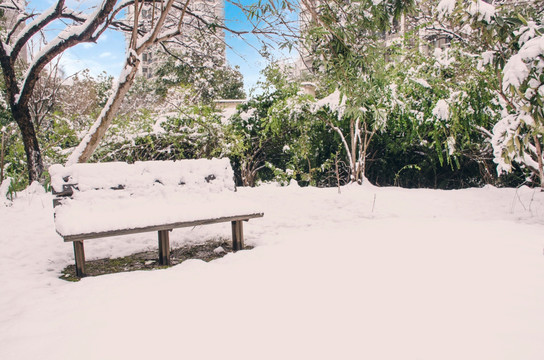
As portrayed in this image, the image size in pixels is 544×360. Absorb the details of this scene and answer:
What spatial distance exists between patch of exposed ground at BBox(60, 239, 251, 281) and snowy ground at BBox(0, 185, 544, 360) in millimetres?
169

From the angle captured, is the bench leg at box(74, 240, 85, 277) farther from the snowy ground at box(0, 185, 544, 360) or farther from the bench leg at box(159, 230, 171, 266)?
the bench leg at box(159, 230, 171, 266)

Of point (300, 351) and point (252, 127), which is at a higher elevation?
point (252, 127)

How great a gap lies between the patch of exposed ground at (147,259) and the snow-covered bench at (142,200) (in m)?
0.21

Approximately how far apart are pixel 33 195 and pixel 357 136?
6.19m

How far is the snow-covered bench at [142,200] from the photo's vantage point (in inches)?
129

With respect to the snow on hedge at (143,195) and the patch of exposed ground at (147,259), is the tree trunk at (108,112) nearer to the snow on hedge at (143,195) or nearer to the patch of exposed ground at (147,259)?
the snow on hedge at (143,195)

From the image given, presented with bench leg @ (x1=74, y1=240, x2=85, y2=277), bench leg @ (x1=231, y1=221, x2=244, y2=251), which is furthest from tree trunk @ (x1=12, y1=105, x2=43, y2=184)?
bench leg @ (x1=231, y1=221, x2=244, y2=251)

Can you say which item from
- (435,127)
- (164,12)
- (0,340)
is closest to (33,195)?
(164,12)

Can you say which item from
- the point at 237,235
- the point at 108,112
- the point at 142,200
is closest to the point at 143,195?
the point at 142,200

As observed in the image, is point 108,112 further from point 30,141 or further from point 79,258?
point 30,141

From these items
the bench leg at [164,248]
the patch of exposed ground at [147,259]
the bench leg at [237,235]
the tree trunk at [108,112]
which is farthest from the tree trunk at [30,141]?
the bench leg at [237,235]

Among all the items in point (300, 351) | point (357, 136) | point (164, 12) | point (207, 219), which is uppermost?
point (164, 12)

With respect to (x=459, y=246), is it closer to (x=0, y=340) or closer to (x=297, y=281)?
(x=297, y=281)

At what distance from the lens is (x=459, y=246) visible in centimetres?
372
